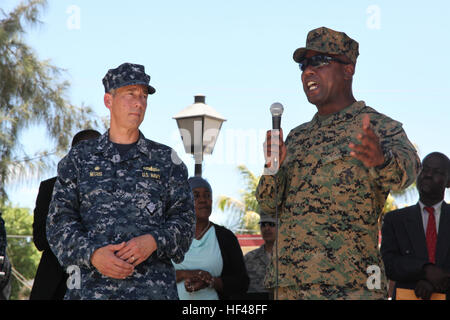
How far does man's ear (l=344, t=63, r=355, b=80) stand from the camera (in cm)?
423

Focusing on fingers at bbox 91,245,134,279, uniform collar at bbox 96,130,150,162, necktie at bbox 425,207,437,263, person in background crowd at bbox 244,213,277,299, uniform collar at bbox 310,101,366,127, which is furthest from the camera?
person in background crowd at bbox 244,213,277,299

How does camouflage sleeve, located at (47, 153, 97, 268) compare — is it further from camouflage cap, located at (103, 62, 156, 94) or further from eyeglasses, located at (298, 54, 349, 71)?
eyeglasses, located at (298, 54, 349, 71)

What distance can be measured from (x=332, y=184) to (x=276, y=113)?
540 mm

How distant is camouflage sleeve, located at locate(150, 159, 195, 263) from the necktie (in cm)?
241

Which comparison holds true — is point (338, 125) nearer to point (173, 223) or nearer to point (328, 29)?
point (328, 29)

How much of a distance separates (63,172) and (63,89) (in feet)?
50.6

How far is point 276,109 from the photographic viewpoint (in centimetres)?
367

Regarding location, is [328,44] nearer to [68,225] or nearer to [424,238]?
[68,225]

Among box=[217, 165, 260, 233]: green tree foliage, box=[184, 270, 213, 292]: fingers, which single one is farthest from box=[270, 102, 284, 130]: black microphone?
box=[217, 165, 260, 233]: green tree foliage

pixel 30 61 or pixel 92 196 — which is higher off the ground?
pixel 30 61

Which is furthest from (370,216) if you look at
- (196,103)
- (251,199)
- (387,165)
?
(251,199)

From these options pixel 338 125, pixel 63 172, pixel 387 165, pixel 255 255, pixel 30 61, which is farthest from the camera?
pixel 30 61

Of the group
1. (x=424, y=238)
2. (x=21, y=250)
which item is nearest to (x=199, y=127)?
(x=424, y=238)

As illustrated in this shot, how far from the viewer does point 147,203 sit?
3.74m
